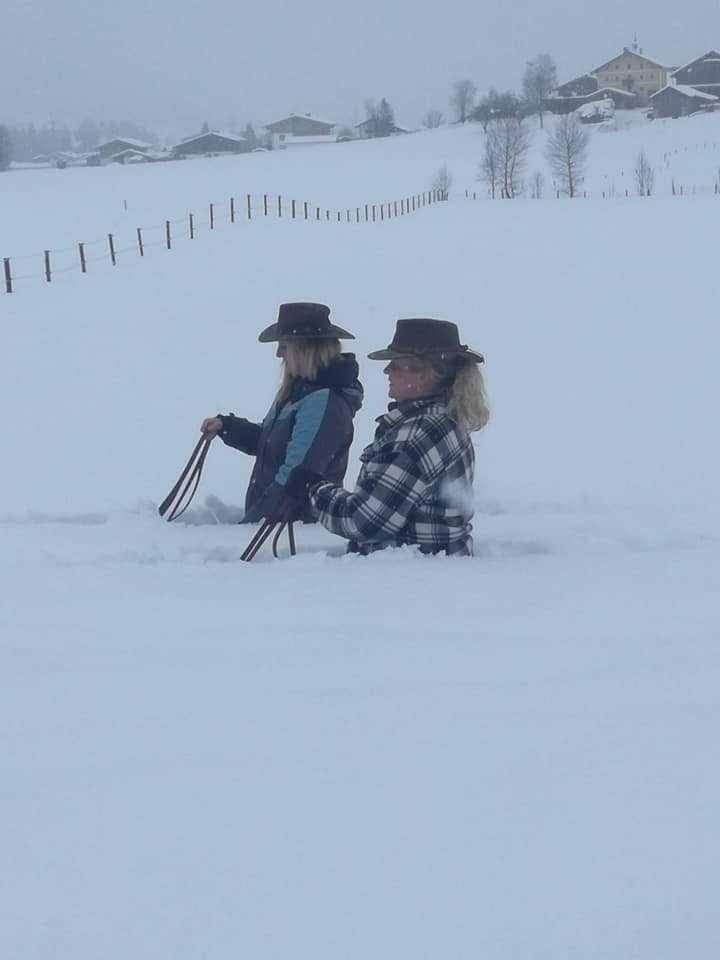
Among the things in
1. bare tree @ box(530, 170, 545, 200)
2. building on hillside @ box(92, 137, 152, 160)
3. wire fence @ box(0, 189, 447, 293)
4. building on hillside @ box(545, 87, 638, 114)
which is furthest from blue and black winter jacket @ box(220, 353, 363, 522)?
building on hillside @ box(92, 137, 152, 160)

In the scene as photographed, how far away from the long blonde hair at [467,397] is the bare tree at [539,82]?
4176 inches

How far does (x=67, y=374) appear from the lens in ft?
37.7

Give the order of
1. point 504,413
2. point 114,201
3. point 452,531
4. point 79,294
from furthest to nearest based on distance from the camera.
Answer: point 114,201 < point 79,294 < point 504,413 < point 452,531

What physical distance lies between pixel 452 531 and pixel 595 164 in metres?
81.0

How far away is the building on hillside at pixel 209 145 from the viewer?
11144cm

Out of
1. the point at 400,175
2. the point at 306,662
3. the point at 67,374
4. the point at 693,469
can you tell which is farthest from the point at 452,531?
the point at 400,175

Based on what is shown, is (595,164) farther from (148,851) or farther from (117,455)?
(148,851)

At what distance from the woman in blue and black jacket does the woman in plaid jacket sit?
1.96 ft

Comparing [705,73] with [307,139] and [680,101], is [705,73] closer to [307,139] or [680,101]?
[680,101]

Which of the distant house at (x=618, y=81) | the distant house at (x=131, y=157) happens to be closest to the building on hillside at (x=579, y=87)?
the distant house at (x=618, y=81)

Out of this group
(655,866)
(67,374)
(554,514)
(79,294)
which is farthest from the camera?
(79,294)

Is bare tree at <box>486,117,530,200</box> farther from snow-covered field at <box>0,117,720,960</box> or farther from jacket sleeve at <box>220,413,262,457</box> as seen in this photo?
jacket sleeve at <box>220,413,262,457</box>

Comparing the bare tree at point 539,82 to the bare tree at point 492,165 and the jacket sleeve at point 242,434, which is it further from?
the jacket sleeve at point 242,434

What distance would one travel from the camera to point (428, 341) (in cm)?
386
